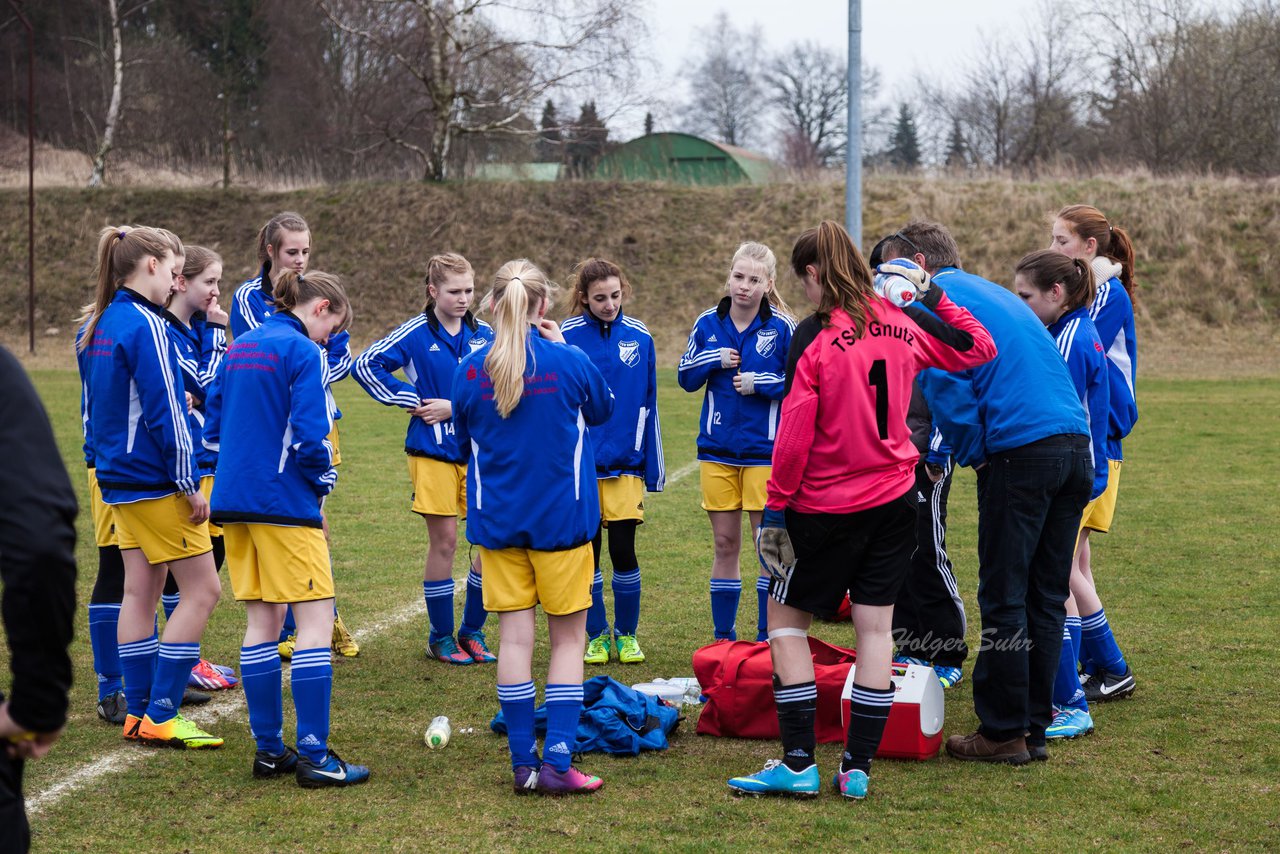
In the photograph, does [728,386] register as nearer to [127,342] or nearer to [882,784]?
[882,784]

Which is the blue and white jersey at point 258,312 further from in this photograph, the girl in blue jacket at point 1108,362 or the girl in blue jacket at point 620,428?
the girl in blue jacket at point 1108,362

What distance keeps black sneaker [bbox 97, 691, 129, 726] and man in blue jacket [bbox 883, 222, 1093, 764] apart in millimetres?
3607

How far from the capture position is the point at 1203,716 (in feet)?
16.9

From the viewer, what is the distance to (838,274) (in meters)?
4.21

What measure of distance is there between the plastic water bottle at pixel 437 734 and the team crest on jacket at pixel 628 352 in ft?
7.08

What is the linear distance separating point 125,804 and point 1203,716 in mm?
4417

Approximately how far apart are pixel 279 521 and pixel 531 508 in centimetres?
95

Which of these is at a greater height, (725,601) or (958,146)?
(958,146)

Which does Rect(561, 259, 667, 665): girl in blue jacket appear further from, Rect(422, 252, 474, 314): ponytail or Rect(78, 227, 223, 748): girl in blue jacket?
Rect(78, 227, 223, 748): girl in blue jacket

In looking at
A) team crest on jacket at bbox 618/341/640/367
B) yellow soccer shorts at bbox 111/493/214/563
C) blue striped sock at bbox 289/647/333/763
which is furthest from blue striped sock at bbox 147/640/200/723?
team crest on jacket at bbox 618/341/640/367

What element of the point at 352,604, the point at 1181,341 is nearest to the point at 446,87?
the point at 1181,341

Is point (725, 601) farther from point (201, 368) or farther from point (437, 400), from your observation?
point (201, 368)

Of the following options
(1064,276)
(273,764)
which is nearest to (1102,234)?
(1064,276)

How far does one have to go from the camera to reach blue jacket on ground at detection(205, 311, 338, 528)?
14.4ft
